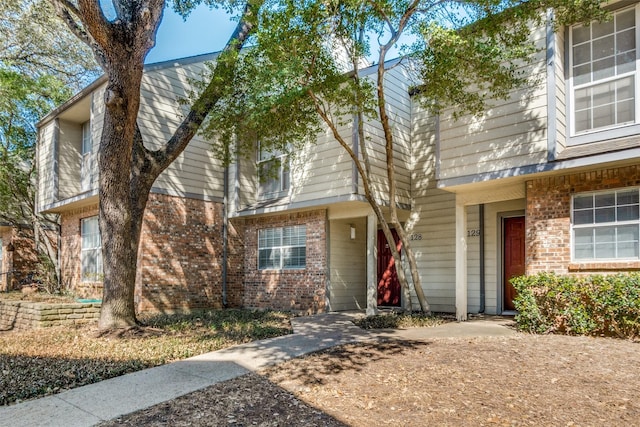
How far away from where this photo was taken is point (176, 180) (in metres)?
12.3

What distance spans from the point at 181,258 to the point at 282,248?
9.05ft

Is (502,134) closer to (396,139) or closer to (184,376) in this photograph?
(396,139)

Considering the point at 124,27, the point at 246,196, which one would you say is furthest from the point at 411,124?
the point at 124,27

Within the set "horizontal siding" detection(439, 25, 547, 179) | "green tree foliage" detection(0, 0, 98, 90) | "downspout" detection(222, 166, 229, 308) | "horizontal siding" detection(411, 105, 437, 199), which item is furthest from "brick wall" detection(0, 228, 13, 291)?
"horizontal siding" detection(439, 25, 547, 179)

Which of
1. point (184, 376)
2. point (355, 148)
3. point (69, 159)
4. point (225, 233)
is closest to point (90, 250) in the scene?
point (69, 159)

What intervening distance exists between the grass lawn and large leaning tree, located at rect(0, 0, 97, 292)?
7599 mm

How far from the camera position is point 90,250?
546 inches

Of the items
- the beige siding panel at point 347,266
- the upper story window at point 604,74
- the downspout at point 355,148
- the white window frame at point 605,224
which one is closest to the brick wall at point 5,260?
the beige siding panel at point 347,266

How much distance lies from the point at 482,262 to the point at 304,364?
6.46 m

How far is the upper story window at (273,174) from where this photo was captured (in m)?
12.4

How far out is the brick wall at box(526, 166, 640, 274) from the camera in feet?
24.3

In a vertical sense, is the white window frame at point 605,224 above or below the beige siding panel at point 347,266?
above

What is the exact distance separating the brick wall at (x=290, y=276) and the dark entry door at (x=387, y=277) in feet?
7.06

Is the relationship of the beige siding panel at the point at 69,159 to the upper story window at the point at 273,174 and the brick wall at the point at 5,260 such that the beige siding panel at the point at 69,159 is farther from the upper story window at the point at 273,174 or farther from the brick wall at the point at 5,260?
the upper story window at the point at 273,174
